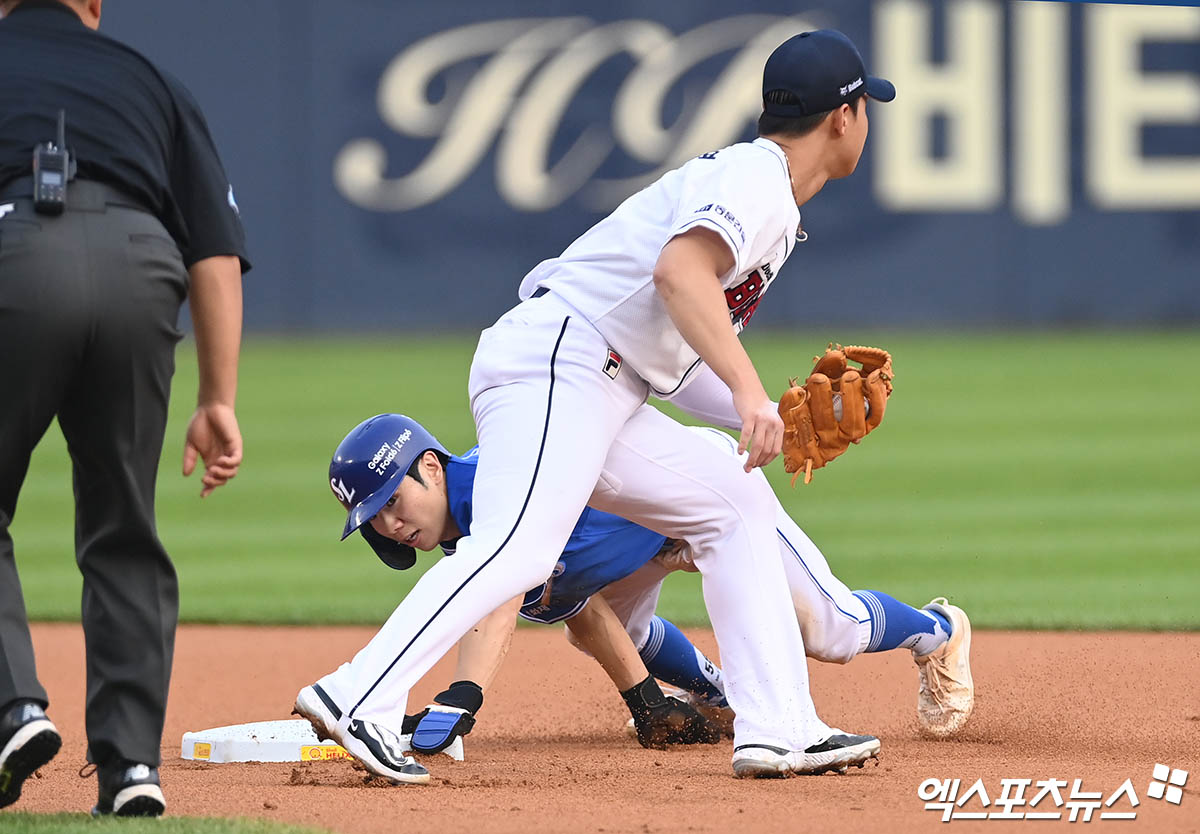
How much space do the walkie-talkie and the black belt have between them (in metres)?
0.03

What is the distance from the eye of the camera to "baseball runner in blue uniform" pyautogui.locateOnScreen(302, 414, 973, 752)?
12.7 feet

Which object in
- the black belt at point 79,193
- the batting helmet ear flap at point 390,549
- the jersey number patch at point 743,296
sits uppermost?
the black belt at point 79,193

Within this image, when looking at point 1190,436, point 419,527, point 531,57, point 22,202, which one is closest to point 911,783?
point 419,527

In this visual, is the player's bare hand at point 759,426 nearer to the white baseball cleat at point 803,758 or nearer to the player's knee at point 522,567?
the player's knee at point 522,567

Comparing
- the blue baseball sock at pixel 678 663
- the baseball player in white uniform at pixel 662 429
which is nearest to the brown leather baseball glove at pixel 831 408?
the baseball player in white uniform at pixel 662 429

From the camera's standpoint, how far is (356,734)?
338cm

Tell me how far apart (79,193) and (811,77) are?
59.0 inches

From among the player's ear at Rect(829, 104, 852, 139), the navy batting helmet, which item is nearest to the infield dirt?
the navy batting helmet

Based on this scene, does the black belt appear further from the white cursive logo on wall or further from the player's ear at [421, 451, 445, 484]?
the white cursive logo on wall

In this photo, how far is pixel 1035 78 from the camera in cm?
1755

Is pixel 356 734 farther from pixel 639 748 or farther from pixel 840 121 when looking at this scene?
pixel 840 121

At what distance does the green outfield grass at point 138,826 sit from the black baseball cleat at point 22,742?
0.08m

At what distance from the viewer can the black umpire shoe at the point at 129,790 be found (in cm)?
299

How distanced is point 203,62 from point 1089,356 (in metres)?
9.07
